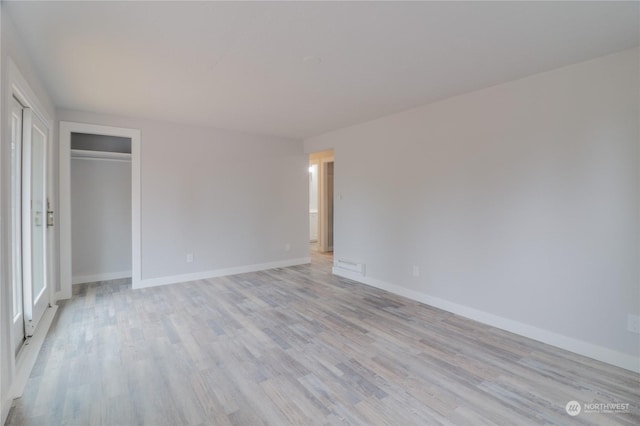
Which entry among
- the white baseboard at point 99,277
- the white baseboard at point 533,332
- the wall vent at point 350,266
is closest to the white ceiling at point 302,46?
the white baseboard at point 533,332

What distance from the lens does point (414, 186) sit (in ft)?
12.7

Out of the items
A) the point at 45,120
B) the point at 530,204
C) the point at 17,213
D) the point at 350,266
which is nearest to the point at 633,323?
the point at 530,204

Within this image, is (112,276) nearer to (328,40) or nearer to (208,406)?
(208,406)

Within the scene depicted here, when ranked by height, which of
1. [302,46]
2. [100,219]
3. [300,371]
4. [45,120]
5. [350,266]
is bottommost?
[300,371]

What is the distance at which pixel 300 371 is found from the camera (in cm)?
225

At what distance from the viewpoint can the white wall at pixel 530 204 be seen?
2350 mm

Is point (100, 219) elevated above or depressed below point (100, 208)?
below

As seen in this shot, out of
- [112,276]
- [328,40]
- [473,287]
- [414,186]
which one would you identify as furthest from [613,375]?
[112,276]

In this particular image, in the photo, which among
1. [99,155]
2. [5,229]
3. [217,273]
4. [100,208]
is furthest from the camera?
[217,273]

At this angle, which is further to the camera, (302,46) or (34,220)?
(34,220)

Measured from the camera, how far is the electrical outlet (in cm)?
226

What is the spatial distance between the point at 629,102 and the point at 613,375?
201 centimetres

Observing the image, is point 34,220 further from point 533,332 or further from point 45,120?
point 533,332

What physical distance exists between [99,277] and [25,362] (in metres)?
2.67
